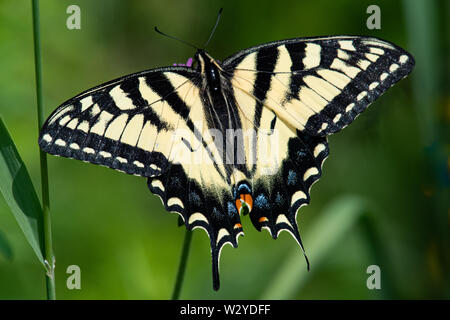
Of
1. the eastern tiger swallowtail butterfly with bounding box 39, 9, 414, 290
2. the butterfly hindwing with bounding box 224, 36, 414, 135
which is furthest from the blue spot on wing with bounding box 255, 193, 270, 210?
the butterfly hindwing with bounding box 224, 36, 414, 135

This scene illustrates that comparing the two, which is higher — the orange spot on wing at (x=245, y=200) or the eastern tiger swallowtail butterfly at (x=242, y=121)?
the eastern tiger swallowtail butterfly at (x=242, y=121)

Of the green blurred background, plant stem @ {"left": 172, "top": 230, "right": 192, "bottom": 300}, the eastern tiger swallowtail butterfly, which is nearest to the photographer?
plant stem @ {"left": 172, "top": 230, "right": 192, "bottom": 300}

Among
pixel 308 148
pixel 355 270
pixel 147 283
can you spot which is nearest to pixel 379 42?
pixel 308 148

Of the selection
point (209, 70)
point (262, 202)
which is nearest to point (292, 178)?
point (262, 202)

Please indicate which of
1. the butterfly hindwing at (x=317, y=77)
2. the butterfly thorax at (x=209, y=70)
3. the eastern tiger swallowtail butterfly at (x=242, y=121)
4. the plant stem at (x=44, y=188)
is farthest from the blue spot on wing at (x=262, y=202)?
the plant stem at (x=44, y=188)

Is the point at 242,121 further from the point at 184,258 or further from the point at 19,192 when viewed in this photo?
the point at 19,192

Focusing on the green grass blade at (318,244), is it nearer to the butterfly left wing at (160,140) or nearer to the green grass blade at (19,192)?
the butterfly left wing at (160,140)

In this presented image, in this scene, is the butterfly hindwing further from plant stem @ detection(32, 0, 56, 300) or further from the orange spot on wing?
plant stem @ detection(32, 0, 56, 300)
